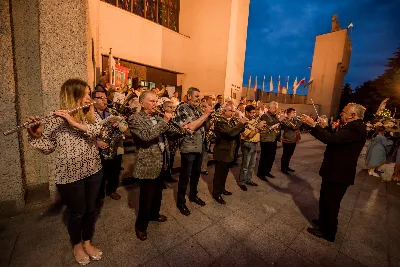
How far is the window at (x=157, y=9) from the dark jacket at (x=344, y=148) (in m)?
11.7

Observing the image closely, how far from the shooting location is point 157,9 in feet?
39.0

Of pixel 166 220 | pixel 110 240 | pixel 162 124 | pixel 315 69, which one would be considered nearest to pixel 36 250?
pixel 110 240

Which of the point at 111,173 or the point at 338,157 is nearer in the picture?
the point at 338,157

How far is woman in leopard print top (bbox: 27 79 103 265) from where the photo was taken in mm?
2223

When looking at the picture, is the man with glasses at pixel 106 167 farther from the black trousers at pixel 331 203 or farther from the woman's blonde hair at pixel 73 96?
the black trousers at pixel 331 203

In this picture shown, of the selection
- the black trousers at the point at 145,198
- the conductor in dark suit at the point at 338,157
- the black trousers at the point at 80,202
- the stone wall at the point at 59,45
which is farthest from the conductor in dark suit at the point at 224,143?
the stone wall at the point at 59,45

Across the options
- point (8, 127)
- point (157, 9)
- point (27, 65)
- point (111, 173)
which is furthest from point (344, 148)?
point (157, 9)

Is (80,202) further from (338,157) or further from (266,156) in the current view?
(266,156)

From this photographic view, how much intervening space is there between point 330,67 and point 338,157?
99.8 feet

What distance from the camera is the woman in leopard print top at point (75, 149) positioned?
2.22 meters

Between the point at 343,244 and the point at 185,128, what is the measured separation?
3.45 metres

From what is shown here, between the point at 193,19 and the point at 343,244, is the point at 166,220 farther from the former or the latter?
the point at 193,19

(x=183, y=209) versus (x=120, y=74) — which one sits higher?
(x=120, y=74)

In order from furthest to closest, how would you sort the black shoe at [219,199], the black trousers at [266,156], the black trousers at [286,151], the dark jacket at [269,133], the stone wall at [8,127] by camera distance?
the black trousers at [286,151] < the black trousers at [266,156] < the dark jacket at [269,133] < the black shoe at [219,199] < the stone wall at [8,127]
